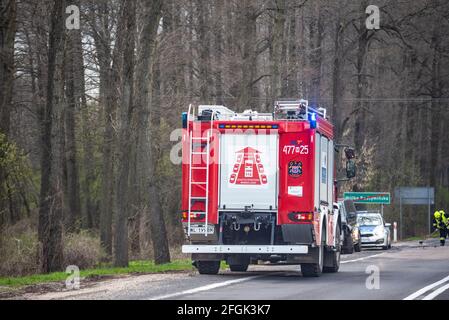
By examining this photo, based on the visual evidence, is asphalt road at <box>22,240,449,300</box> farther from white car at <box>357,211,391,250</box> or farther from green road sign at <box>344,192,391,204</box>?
green road sign at <box>344,192,391,204</box>

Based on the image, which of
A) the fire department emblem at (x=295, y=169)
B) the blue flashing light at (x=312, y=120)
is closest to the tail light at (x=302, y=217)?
the fire department emblem at (x=295, y=169)

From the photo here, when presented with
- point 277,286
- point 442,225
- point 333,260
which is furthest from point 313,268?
point 442,225

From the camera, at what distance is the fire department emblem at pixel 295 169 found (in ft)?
69.4

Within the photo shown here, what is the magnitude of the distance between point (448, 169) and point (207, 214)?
215ft

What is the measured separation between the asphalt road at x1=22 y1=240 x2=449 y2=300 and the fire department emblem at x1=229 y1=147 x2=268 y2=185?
201 cm

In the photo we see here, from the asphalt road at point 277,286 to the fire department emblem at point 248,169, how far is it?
2015mm

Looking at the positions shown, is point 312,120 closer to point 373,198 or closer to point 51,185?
point 51,185

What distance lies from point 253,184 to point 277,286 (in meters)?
2.80

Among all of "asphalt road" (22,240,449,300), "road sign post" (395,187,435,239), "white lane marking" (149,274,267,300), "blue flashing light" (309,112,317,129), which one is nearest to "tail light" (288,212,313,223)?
"asphalt road" (22,240,449,300)

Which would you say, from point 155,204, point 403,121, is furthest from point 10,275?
point 403,121

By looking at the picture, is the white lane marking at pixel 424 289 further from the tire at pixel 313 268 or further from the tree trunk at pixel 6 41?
the tree trunk at pixel 6 41

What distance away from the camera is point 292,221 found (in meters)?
21.1

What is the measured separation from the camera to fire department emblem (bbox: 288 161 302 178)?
69.4ft

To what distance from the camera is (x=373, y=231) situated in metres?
44.2
